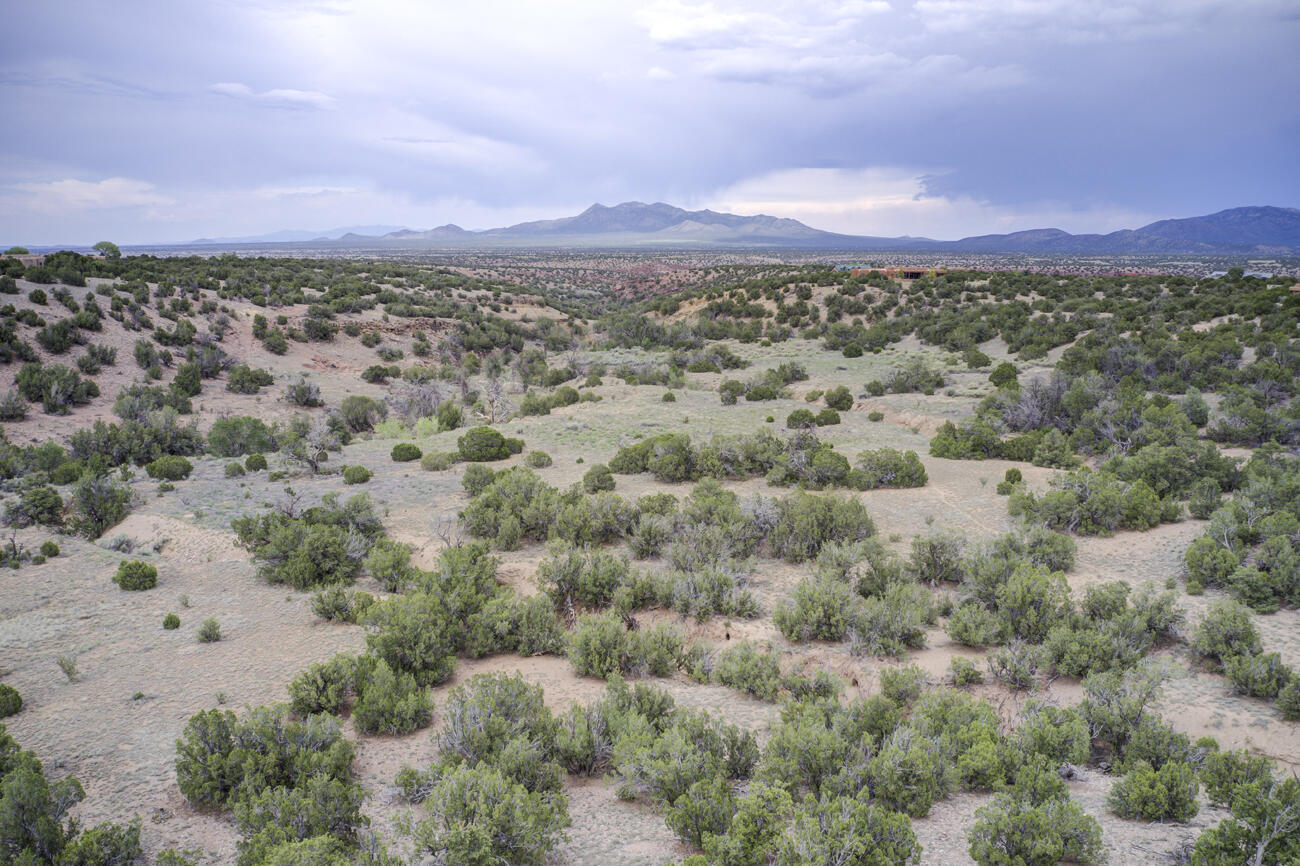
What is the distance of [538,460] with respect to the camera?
17.3m

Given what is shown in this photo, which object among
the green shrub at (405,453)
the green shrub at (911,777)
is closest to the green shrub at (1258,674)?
the green shrub at (911,777)

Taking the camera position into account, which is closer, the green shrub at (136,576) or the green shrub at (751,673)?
the green shrub at (751,673)

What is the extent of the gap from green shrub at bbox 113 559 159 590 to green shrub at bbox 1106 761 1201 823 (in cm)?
1239

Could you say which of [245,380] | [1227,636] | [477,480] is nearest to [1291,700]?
[1227,636]

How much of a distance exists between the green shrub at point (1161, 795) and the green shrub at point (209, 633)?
10076 millimetres

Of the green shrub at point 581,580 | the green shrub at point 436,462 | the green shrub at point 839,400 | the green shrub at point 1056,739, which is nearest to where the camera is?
the green shrub at point 1056,739

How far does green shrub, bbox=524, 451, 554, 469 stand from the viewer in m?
17.2

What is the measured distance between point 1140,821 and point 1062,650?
297 cm

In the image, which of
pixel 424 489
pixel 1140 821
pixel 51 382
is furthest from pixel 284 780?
pixel 51 382

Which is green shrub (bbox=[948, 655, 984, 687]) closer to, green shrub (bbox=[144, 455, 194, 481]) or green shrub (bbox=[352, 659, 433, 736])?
green shrub (bbox=[352, 659, 433, 736])

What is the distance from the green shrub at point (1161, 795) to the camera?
512 centimetres

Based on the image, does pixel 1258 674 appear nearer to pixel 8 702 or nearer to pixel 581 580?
pixel 581 580

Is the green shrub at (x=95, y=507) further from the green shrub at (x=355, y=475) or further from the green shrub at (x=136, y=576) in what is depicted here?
the green shrub at (x=355, y=475)

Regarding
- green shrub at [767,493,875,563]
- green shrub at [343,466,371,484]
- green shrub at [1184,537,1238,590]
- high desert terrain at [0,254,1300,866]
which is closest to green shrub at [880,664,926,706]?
high desert terrain at [0,254,1300,866]
